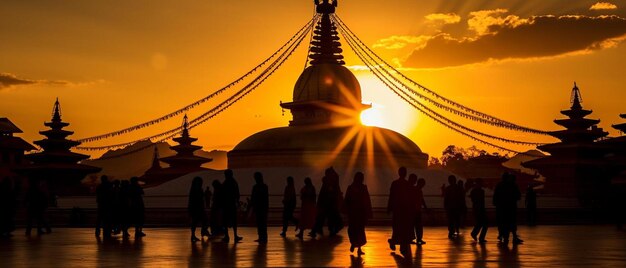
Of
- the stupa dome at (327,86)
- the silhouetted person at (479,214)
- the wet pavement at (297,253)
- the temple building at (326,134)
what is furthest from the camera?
the stupa dome at (327,86)

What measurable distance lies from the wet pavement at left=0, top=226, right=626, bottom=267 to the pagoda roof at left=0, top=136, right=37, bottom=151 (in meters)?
60.2

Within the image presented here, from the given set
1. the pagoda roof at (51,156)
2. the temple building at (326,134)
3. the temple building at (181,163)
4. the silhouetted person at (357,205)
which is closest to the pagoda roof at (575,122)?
the temple building at (326,134)

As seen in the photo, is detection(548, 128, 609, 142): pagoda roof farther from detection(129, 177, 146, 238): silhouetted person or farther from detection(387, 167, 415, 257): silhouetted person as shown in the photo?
detection(387, 167, 415, 257): silhouetted person

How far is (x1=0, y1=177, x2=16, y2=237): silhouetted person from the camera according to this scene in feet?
92.9

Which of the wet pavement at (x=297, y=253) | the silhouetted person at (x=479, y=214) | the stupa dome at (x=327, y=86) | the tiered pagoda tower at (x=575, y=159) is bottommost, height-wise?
the wet pavement at (x=297, y=253)

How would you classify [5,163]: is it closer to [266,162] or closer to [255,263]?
[266,162]

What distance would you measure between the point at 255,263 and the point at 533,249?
7.46m

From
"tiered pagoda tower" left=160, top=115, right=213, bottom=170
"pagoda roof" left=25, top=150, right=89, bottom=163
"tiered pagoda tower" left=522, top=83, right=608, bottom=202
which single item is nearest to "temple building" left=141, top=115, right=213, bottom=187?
"tiered pagoda tower" left=160, top=115, right=213, bottom=170

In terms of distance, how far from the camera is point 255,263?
57.1 ft

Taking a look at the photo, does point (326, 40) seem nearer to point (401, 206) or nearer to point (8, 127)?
point (8, 127)

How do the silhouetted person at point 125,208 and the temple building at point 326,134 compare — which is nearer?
the silhouetted person at point 125,208

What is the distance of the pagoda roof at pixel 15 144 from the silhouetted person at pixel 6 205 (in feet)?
188

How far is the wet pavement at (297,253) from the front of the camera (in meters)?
17.4

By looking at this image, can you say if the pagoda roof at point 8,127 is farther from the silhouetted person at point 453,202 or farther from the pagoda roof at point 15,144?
the silhouetted person at point 453,202
